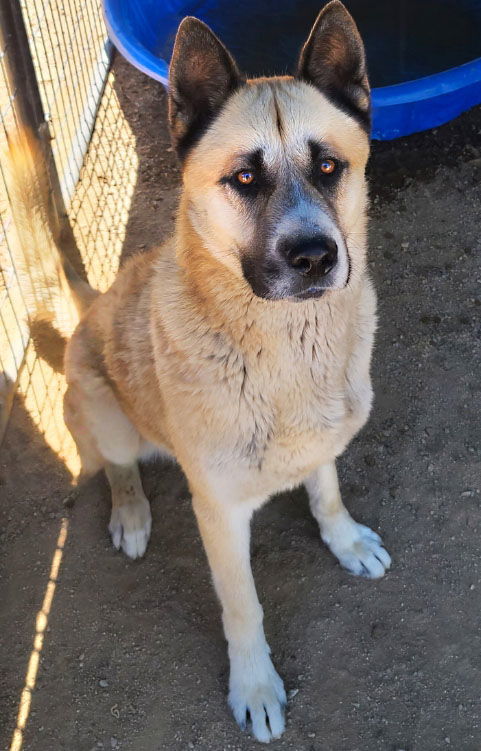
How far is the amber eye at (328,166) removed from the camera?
2.00 meters

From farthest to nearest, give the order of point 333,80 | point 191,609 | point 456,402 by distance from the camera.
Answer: point 456,402 < point 191,609 < point 333,80

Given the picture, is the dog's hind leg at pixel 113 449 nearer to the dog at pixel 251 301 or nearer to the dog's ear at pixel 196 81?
the dog at pixel 251 301

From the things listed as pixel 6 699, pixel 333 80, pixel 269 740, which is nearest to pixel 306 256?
pixel 333 80

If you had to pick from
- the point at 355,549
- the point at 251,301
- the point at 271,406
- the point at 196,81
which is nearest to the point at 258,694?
the point at 355,549

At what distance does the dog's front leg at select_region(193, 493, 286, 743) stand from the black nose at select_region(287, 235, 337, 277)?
871 mm

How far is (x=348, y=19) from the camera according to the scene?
6.50 ft

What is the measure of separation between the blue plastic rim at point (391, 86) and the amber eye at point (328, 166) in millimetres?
1884

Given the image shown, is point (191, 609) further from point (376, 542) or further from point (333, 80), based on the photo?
point (333, 80)

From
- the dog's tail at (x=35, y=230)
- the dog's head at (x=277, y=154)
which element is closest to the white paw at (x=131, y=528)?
the dog's tail at (x=35, y=230)

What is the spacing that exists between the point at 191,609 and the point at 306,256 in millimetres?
1668

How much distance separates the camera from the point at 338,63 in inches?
82.6

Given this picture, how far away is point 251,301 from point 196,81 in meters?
0.66

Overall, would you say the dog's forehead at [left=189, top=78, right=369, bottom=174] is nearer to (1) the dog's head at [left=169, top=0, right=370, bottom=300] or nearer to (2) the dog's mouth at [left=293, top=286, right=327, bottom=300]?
(1) the dog's head at [left=169, top=0, right=370, bottom=300]

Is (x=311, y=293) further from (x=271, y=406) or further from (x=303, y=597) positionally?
(x=303, y=597)
